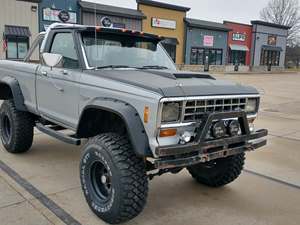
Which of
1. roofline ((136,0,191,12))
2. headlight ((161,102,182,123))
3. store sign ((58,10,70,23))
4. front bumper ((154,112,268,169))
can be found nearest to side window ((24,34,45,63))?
headlight ((161,102,182,123))

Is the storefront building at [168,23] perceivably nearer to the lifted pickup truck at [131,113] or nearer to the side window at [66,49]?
the side window at [66,49]

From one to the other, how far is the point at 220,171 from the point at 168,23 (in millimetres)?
34404

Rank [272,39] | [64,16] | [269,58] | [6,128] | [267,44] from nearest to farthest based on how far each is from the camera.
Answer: [6,128] → [64,16] → [267,44] → [272,39] → [269,58]

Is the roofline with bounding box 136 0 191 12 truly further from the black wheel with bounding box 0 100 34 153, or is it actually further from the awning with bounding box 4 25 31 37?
the black wheel with bounding box 0 100 34 153

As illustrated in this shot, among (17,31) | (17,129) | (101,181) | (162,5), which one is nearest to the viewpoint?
(101,181)

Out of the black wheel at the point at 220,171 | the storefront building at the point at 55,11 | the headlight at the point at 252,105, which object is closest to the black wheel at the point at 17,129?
the black wheel at the point at 220,171

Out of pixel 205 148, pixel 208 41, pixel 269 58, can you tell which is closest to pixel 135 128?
pixel 205 148

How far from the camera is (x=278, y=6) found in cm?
7119

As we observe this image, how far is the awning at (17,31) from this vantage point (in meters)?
26.3

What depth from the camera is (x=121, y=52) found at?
15.4 feet

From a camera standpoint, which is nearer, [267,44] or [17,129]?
[17,129]

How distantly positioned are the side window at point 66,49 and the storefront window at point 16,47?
919 inches

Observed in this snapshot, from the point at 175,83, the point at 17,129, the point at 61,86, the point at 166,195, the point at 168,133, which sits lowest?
the point at 166,195

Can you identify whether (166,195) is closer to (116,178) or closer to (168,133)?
(116,178)
